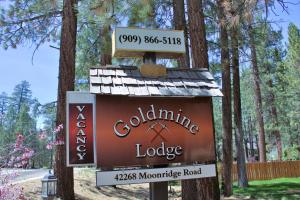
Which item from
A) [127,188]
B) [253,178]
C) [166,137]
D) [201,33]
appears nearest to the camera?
[166,137]

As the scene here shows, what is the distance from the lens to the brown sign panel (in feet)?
17.0

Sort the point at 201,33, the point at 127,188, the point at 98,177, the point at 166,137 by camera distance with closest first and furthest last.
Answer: the point at 98,177 < the point at 166,137 < the point at 201,33 < the point at 127,188

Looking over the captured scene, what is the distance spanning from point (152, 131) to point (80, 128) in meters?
0.94

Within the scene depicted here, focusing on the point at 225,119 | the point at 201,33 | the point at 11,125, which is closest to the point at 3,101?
the point at 11,125

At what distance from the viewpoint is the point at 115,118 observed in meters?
5.26

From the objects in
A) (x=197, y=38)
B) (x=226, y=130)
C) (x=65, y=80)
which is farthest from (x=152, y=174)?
(x=226, y=130)

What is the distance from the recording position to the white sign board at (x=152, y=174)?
5.06 meters

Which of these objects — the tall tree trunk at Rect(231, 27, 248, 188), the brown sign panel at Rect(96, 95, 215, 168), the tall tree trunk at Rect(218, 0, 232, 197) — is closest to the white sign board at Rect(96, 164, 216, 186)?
the brown sign panel at Rect(96, 95, 215, 168)

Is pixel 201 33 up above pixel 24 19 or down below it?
below

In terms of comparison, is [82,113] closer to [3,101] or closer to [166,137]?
[166,137]

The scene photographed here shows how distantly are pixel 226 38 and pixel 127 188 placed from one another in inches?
303

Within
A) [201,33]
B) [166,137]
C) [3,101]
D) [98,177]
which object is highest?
[3,101]

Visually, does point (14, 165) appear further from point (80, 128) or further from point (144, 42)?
point (144, 42)

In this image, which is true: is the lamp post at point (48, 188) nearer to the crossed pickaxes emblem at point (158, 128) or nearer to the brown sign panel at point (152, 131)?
the brown sign panel at point (152, 131)
